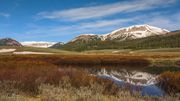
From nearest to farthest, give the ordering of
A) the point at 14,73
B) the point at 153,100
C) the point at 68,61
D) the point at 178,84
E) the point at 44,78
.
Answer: the point at 153,100 → the point at 44,78 → the point at 14,73 → the point at 178,84 → the point at 68,61

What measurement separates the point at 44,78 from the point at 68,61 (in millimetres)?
46112

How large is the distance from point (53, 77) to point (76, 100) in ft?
32.4

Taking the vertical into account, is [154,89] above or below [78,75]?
below

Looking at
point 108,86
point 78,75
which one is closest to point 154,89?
point 108,86

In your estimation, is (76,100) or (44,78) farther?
(44,78)

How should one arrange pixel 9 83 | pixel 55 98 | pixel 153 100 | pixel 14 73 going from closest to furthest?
pixel 55 98 → pixel 153 100 → pixel 9 83 → pixel 14 73

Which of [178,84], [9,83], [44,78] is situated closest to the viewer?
[9,83]

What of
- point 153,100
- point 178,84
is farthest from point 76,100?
point 178,84

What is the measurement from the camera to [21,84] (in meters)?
18.6

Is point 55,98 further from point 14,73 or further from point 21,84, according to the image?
point 14,73

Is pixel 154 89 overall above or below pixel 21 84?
below

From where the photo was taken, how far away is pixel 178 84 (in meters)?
25.2

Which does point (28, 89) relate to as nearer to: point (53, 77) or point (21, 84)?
point (21, 84)

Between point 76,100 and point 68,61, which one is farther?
point 68,61
